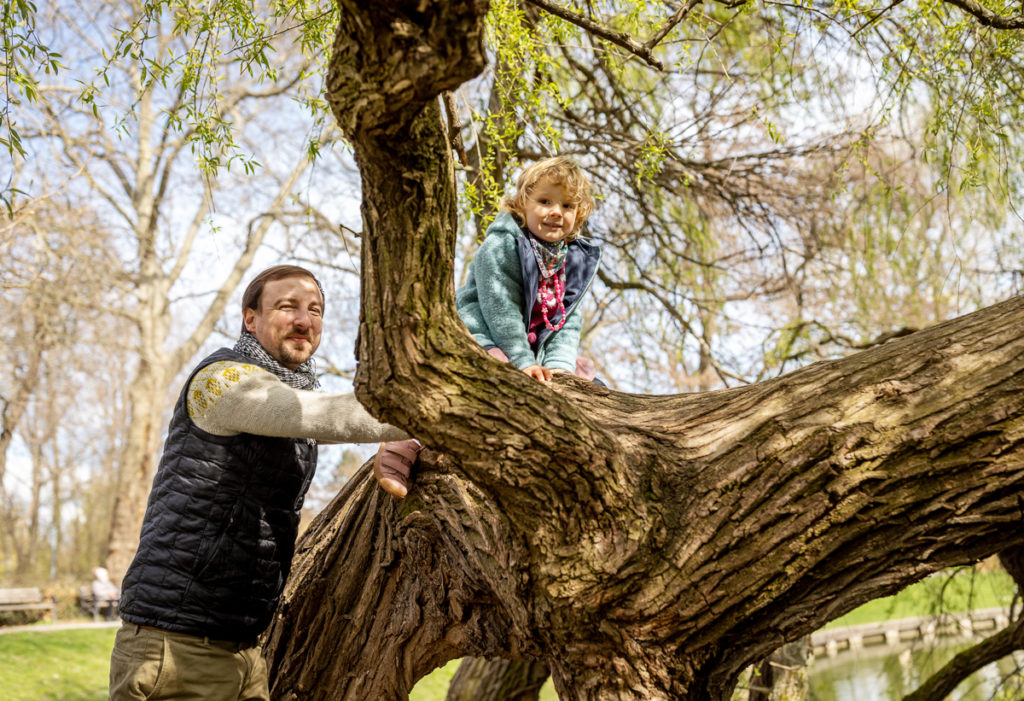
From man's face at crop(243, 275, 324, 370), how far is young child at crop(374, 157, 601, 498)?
41 cm

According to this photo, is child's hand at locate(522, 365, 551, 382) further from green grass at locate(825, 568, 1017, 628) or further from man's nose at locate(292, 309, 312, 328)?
green grass at locate(825, 568, 1017, 628)

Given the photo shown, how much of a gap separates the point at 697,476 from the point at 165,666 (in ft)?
5.20

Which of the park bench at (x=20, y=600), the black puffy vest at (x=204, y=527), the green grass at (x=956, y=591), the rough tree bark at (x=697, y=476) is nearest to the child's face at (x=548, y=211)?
the rough tree bark at (x=697, y=476)

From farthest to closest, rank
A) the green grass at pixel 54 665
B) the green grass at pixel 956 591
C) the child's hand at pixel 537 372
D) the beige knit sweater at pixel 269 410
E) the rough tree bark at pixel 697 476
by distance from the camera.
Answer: the green grass at pixel 54 665
the green grass at pixel 956 591
the child's hand at pixel 537 372
the beige knit sweater at pixel 269 410
the rough tree bark at pixel 697 476

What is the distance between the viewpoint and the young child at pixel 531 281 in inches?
108

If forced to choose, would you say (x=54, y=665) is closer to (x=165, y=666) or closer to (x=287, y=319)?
(x=165, y=666)

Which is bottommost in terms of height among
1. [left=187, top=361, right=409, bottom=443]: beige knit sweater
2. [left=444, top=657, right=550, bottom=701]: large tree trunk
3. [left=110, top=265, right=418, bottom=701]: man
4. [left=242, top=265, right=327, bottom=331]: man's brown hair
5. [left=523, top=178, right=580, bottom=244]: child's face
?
[left=444, top=657, right=550, bottom=701]: large tree trunk

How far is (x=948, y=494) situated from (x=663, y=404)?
31.6 inches

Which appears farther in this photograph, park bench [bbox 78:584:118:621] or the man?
park bench [bbox 78:584:118:621]

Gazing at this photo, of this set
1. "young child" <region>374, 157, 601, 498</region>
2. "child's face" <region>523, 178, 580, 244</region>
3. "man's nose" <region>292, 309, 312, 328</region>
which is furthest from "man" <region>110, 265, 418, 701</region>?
"child's face" <region>523, 178, 580, 244</region>

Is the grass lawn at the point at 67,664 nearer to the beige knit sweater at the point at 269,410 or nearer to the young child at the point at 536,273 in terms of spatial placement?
the young child at the point at 536,273

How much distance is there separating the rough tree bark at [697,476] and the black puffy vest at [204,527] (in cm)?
76

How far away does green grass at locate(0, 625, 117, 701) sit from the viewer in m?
8.21

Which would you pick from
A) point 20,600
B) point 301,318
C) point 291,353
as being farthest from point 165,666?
point 20,600
